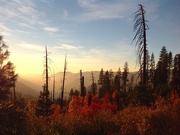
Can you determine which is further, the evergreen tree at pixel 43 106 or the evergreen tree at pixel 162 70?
the evergreen tree at pixel 162 70

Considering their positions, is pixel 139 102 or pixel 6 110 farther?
pixel 139 102

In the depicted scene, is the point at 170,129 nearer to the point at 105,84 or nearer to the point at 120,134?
the point at 120,134

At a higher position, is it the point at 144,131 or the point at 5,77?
the point at 5,77

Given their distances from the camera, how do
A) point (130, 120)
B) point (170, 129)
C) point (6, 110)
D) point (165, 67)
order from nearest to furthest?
point (170, 129), point (130, 120), point (6, 110), point (165, 67)

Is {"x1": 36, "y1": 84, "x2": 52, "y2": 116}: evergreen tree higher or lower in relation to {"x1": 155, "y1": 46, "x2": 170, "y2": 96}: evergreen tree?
lower

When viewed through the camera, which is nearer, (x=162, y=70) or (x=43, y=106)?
(x=43, y=106)

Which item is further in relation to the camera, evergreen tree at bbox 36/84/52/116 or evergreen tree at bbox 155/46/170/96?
evergreen tree at bbox 155/46/170/96

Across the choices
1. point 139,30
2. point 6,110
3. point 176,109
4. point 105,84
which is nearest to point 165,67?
point 105,84

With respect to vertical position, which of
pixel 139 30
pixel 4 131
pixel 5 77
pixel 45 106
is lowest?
pixel 45 106

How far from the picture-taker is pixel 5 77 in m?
12.4

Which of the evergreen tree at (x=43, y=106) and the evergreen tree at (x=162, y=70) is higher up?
the evergreen tree at (x=162, y=70)

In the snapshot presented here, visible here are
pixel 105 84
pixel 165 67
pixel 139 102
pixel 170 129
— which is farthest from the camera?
pixel 105 84

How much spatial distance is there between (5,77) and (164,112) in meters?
7.67

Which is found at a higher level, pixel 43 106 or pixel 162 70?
pixel 162 70
